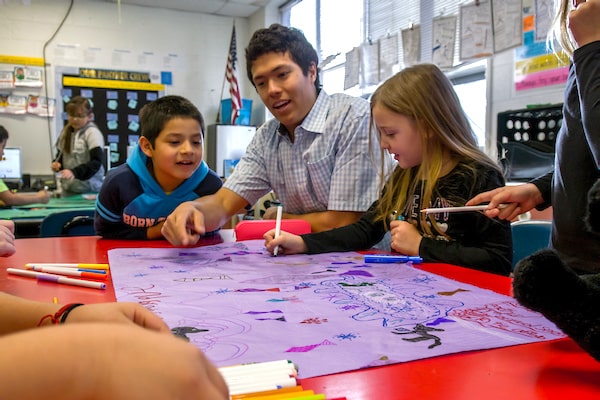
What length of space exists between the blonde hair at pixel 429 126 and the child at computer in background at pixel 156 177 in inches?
25.4

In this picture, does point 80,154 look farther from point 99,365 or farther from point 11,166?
point 99,365

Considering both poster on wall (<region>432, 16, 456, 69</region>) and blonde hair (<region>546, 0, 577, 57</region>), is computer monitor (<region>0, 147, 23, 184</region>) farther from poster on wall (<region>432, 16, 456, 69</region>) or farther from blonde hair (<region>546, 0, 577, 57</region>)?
blonde hair (<region>546, 0, 577, 57</region>)

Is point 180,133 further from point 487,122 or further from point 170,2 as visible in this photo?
point 170,2

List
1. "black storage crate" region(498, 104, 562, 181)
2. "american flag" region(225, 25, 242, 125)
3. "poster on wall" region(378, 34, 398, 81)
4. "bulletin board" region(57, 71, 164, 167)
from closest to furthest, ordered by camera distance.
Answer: "black storage crate" region(498, 104, 562, 181), "poster on wall" region(378, 34, 398, 81), "bulletin board" region(57, 71, 164, 167), "american flag" region(225, 25, 242, 125)

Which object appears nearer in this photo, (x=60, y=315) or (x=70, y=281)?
(x=60, y=315)

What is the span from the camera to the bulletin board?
496 centimetres

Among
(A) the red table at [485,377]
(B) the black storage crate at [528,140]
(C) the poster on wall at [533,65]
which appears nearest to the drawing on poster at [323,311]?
(A) the red table at [485,377]

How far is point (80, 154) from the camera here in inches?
157

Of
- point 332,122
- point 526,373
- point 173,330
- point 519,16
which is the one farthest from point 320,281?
point 519,16

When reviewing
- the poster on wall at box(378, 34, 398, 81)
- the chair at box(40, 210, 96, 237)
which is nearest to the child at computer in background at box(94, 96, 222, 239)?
the chair at box(40, 210, 96, 237)

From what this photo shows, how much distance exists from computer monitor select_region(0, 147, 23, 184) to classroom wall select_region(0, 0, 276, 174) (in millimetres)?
435

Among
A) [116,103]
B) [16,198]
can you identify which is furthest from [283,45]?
[116,103]

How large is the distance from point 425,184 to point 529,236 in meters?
0.39

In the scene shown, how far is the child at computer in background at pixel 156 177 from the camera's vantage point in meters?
1.53
